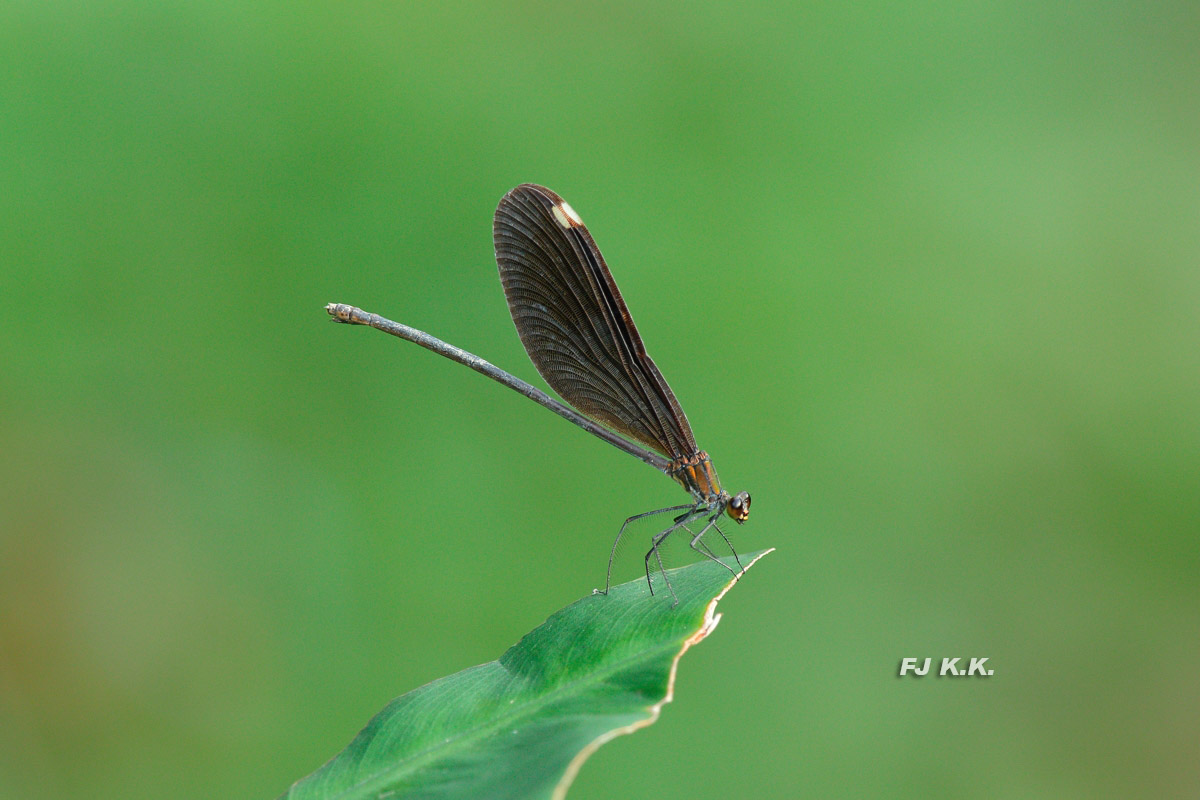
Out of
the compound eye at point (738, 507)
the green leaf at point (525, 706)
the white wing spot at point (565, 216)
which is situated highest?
the white wing spot at point (565, 216)

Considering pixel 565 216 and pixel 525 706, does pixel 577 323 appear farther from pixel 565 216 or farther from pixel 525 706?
pixel 525 706

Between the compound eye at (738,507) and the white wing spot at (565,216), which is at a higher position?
the white wing spot at (565,216)

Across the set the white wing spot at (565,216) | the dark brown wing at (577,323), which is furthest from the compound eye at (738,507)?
the white wing spot at (565,216)

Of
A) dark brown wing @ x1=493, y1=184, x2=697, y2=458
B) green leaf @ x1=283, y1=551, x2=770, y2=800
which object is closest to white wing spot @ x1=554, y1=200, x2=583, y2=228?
dark brown wing @ x1=493, y1=184, x2=697, y2=458

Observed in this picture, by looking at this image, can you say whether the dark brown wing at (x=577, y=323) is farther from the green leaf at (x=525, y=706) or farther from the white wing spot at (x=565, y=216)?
the green leaf at (x=525, y=706)

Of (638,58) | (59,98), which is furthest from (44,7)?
(638,58)

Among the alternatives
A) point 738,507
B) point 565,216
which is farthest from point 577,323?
point 738,507

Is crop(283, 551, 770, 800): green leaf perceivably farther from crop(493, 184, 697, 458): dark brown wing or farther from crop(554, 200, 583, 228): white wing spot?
crop(554, 200, 583, 228): white wing spot
